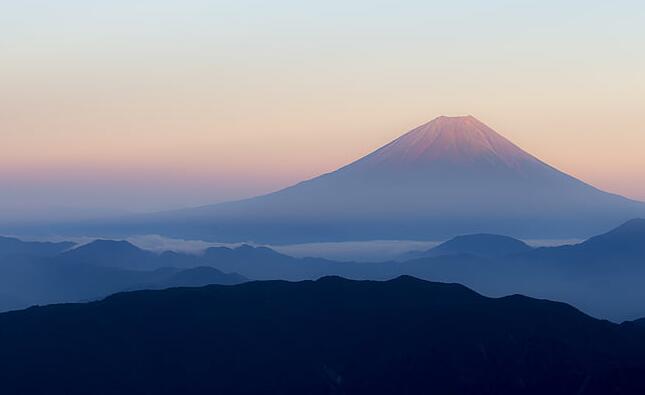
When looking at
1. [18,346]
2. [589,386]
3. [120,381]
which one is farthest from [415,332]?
[18,346]

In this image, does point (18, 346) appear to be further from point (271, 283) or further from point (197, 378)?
point (271, 283)

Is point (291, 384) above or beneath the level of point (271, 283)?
beneath

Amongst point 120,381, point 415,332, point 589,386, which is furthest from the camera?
point 415,332

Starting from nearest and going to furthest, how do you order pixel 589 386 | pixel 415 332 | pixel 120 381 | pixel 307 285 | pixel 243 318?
pixel 589 386 → pixel 120 381 → pixel 415 332 → pixel 243 318 → pixel 307 285

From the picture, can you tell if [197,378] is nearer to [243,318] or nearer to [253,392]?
[253,392]

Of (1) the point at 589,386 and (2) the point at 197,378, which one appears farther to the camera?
(2) the point at 197,378

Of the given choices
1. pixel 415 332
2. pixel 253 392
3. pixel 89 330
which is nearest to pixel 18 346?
pixel 89 330
